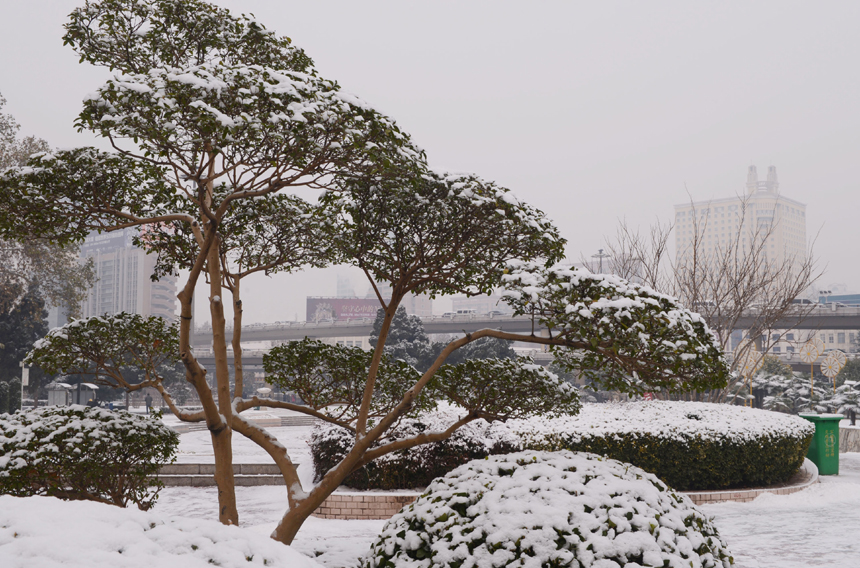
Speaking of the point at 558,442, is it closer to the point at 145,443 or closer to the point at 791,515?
the point at 791,515

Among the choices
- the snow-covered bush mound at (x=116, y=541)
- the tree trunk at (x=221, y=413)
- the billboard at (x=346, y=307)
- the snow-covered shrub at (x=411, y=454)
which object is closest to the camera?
the snow-covered bush mound at (x=116, y=541)

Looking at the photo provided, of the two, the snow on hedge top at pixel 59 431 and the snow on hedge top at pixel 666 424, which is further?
the snow on hedge top at pixel 666 424

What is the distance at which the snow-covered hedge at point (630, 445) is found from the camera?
995cm

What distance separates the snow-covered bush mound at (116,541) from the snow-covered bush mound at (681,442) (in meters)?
8.14

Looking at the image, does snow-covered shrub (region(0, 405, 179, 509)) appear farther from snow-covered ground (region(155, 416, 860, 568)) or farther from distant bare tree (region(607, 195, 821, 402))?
distant bare tree (region(607, 195, 821, 402))

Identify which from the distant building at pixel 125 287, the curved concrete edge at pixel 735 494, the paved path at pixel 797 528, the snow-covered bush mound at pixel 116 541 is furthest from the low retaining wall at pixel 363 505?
→ the distant building at pixel 125 287

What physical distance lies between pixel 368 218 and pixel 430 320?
64.5 m

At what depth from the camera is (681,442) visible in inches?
415

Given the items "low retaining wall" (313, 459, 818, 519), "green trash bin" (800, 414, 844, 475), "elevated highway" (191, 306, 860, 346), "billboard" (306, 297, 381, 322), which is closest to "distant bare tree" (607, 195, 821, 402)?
"green trash bin" (800, 414, 844, 475)

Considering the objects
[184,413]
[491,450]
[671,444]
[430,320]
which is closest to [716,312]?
A: [671,444]

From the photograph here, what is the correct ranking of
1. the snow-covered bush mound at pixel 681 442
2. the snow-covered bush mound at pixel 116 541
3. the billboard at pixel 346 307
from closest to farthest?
1. the snow-covered bush mound at pixel 116 541
2. the snow-covered bush mound at pixel 681 442
3. the billboard at pixel 346 307

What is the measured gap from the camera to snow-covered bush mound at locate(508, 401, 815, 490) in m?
10.6

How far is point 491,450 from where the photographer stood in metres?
10.3

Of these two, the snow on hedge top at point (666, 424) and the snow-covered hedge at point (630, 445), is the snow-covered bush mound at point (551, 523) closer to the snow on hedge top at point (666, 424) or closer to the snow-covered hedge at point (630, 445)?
the snow-covered hedge at point (630, 445)
